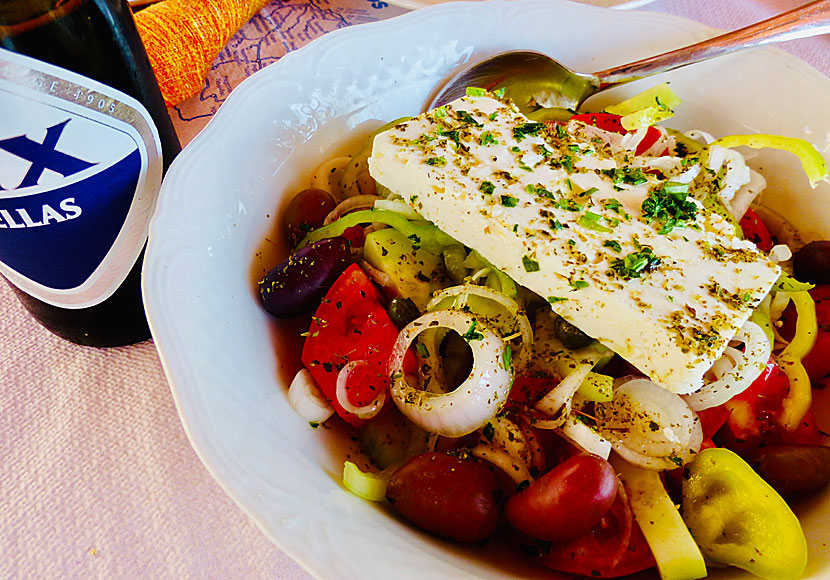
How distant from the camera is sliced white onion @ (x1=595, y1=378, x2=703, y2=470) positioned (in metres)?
1.33

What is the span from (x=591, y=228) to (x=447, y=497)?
0.65m

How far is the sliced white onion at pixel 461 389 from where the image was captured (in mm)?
1271

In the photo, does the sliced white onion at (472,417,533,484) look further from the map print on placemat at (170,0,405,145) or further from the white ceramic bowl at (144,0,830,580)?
the map print on placemat at (170,0,405,145)

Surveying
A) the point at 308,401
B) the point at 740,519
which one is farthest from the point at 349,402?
the point at 740,519

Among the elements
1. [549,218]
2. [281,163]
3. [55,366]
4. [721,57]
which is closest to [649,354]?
[549,218]

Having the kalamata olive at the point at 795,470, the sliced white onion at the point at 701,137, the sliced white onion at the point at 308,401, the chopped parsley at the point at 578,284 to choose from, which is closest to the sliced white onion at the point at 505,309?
the chopped parsley at the point at 578,284

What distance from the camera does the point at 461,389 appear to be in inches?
50.2

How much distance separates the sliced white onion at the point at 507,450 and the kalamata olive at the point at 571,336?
0.23 m

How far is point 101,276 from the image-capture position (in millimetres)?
1485

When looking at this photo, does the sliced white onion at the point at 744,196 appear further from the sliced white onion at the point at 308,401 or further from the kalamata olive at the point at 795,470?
the sliced white onion at the point at 308,401

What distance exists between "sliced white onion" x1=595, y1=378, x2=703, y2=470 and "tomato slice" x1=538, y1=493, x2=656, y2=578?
141mm

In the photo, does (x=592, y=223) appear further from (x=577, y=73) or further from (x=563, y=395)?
(x=577, y=73)

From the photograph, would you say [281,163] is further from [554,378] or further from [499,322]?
[554,378]

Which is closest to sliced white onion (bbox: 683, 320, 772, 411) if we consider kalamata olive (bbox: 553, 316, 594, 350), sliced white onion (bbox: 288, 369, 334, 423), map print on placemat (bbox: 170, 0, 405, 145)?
kalamata olive (bbox: 553, 316, 594, 350)
